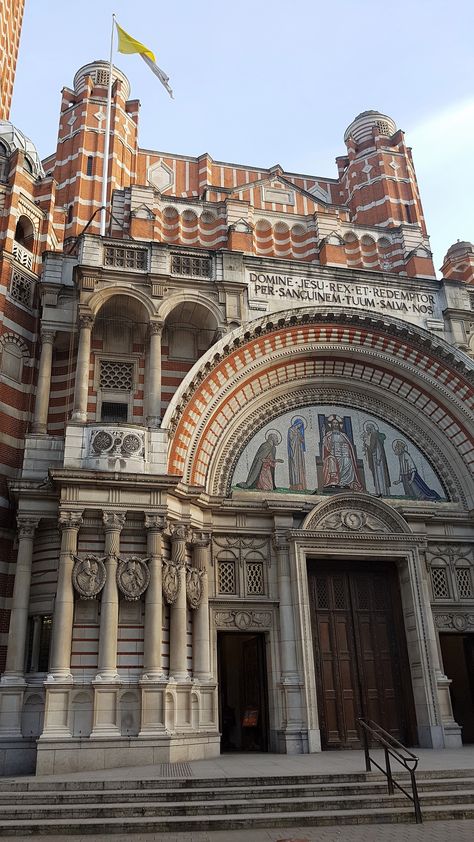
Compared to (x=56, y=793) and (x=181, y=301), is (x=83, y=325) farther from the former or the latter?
(x=56, y=793)

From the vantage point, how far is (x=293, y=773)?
34.0 ft

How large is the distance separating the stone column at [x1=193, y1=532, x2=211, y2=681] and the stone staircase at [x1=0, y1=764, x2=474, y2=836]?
13.5ft

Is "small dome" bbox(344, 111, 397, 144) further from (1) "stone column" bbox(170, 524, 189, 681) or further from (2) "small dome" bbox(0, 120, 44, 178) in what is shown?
(1) "stone column" bbox(170, 524, 189, 681)

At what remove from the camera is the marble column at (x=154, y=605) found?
1328 cm

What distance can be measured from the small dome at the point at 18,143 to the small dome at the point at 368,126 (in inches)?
559

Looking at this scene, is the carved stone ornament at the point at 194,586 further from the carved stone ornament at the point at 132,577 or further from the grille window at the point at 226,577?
the carved stone ornament at the point at 132,577

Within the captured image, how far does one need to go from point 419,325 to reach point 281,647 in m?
9.63

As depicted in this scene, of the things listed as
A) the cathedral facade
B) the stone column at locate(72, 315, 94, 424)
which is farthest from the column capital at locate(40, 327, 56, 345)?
the stone column at locate(72, 315, 94, 424)

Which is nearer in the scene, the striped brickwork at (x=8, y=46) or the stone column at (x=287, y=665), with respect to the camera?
the stone column at (x=287, y=665)

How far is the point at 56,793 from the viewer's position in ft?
31.3

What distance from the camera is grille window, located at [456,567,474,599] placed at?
1739cm

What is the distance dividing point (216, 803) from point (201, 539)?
7.08 meters

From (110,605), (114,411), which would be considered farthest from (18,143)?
(110,605)

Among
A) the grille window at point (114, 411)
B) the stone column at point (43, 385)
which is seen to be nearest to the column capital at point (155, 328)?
the grille window at point (114, 411)
